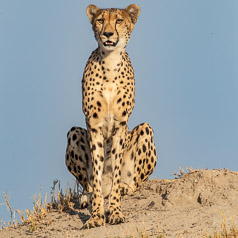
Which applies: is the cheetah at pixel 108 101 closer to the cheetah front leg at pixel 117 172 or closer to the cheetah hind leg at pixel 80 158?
the cheetah front leg at pixel 117 172

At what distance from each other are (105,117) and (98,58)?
717mm

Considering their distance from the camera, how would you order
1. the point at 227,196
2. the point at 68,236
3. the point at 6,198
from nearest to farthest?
the point at 68,236 < the point at 227,196 < the point at 6,198

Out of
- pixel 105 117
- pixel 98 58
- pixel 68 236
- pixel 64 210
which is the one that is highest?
pixel 98 58

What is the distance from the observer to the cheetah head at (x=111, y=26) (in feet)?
22.2

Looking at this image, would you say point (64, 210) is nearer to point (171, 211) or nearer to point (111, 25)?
point (171, 211)

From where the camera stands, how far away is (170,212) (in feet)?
22.7

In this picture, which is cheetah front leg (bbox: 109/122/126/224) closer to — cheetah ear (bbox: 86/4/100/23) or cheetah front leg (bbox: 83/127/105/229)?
cheetah front leg (bbox: 83/127/105/229)

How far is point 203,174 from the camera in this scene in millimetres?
7508

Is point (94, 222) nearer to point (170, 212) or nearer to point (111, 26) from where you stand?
point (170, 212)

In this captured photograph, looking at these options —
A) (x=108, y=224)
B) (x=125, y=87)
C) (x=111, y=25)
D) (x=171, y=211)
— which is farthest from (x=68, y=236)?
(x=111, y=25)

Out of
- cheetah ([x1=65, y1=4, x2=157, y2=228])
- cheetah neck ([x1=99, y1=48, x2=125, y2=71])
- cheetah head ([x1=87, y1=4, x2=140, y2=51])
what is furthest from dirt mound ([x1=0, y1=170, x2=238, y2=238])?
cheetah head ([x1=87, y1=4, x2=140, y2=51])

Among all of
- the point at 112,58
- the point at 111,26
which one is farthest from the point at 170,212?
the point at 111,26

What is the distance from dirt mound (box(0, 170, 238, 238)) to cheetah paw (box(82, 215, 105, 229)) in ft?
0.32

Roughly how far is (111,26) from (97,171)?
162cm
